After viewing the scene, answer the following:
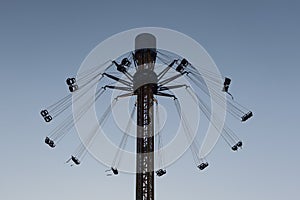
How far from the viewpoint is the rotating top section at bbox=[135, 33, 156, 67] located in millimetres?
41031

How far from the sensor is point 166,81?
40281mm

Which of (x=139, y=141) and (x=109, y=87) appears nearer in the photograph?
(x=139, y=141)

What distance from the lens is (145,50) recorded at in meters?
41.2

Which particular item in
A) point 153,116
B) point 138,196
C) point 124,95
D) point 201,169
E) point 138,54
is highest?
point 138,54

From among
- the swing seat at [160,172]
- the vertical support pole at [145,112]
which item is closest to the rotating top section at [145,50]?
the vertical support pole at [145,112]

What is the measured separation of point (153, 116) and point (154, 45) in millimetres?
6543

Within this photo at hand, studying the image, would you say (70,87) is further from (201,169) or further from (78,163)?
(201,169)

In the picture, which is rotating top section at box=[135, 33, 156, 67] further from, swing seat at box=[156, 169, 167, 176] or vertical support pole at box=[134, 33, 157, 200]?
swing seat at box=[156, 169, 167, 176]

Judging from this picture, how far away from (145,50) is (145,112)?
5691mm

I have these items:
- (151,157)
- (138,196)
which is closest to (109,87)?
(151,157)

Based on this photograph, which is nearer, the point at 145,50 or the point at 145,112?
the point at 145,112

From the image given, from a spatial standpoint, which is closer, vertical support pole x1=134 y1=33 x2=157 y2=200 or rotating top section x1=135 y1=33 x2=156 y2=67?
vertical support pole x1=134 y1=33 x2=157 y2=200

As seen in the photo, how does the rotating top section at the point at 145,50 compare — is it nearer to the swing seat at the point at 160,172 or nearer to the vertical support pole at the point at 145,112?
the vertical support pole at the point at 145,112

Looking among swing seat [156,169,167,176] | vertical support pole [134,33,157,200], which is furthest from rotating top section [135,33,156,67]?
swing seat [156,169,167,176]
